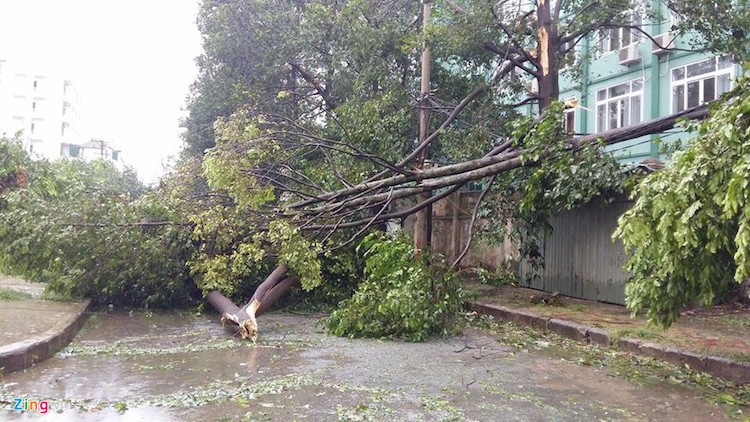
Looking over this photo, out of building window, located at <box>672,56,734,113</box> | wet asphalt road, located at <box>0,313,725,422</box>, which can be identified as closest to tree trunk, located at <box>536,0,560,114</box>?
building window, located at <box>672,56,734,113</box>

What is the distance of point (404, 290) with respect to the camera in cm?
813

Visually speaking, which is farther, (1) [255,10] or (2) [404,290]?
(1) [255,10]

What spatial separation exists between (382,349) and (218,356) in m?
1.81

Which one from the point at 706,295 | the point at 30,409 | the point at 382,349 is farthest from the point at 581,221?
the point at 30,409

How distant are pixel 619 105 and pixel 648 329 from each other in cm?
1185

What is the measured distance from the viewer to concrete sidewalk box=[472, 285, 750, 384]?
6.20 metres

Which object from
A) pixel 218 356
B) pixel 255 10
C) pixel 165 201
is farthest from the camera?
pixel 255 10

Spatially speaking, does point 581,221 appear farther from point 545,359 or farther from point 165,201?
point 165,201

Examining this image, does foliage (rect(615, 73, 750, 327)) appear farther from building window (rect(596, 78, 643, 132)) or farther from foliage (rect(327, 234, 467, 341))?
building window (rect(596, 78, 643, 132))

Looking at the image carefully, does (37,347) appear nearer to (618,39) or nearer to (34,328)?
(34,328)

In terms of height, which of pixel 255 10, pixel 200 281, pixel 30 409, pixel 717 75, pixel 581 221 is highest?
pixel 255 10

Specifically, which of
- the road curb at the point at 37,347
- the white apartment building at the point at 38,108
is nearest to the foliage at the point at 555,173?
the road curb at the point at 37,347

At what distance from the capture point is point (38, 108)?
70.6m

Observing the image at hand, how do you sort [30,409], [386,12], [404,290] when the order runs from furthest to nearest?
[386,12] → [404,290] → [30,409]
